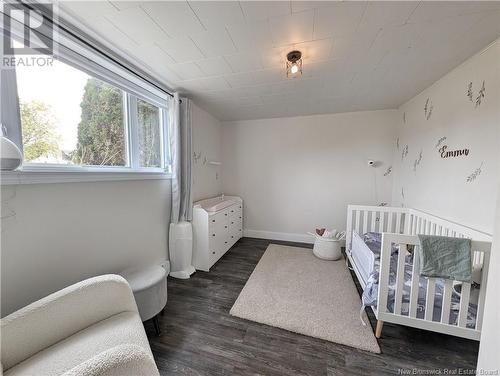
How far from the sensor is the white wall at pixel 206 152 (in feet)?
9.39

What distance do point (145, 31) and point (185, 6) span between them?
0.40 m

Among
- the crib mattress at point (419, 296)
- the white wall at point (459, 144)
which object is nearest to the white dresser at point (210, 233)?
the crib mattress at point (419, 296)

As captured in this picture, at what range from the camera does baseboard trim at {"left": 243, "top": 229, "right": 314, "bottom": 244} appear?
3.43 meters

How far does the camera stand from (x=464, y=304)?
1230mm

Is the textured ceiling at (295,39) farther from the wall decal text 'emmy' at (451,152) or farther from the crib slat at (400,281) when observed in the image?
the crib slat at (400,281)

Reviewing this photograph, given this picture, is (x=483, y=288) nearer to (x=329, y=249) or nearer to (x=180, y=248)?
(x=329, y=249)

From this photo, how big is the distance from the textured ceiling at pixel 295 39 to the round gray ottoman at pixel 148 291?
184 cm

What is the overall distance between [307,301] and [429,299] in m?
0.94

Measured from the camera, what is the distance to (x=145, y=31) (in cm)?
131

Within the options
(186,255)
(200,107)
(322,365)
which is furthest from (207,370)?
(200,107)

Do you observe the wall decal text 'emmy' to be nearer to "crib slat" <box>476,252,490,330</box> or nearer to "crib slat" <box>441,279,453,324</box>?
"crib slat" <box>476,252,490,330</box>

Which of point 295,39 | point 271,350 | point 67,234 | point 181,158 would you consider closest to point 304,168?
point 181,158

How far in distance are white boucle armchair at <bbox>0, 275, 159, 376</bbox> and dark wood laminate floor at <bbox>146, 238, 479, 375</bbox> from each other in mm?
519

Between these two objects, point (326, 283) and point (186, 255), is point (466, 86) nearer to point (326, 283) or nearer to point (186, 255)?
point (326, 283)
